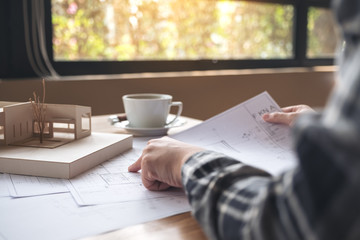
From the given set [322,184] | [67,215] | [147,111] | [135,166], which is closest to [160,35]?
[147,111]

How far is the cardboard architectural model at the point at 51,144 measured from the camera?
61 cm

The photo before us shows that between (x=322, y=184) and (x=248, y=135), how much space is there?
0.47 meters

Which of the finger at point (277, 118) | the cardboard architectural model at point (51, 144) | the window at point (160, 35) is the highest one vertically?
the window at point (160, 35)

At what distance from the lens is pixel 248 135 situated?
0.73m

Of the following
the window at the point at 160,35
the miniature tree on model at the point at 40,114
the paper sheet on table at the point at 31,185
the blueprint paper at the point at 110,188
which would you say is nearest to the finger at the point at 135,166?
the blueprint paper at the point at 110,188

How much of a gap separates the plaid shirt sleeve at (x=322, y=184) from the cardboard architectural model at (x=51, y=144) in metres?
0.34

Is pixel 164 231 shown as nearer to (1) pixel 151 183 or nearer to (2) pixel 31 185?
(1) pixel 151 183

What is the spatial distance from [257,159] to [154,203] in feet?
0.63

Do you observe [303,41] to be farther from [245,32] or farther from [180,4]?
[180,4]

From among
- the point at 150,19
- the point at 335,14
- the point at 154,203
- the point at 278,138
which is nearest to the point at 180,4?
the point at 150,19

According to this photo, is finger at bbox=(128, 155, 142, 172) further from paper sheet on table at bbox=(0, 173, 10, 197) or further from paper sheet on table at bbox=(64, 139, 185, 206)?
paper sheet on table at bbox=(0, 173, 10, 197)

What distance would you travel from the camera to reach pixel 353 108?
0.82ft

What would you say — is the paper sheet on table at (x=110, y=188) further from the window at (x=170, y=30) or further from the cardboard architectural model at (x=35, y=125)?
the window at (x=170, y=30)

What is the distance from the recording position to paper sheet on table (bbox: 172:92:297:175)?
25.5 inches
